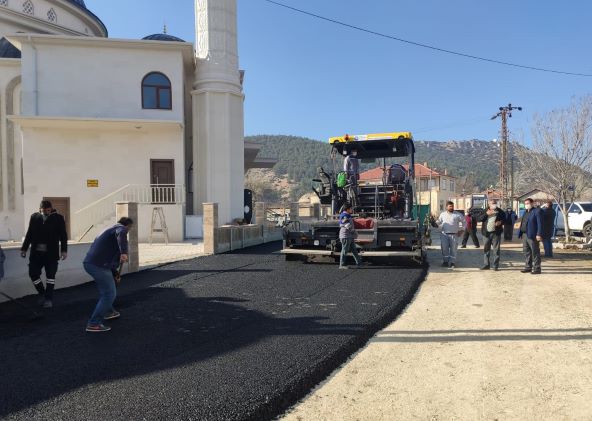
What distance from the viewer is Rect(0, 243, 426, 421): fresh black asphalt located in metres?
3.50

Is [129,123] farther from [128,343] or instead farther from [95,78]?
[128,343]

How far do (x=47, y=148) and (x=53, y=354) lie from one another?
15936 mm

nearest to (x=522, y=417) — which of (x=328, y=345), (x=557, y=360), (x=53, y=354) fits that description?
(x=557, y=360)

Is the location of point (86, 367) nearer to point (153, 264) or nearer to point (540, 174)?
point (153, 264)

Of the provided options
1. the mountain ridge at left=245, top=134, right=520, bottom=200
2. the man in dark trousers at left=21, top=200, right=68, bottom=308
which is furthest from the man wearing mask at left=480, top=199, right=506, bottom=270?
the mountain ridge at left=245, top=134, right=520, bottom=200

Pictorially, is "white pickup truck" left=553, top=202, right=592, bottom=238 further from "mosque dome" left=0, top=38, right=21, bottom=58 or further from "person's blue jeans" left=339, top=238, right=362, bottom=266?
"mosque dome" left=0, top=38, right=21, bottom=58

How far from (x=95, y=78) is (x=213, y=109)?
16.3ft

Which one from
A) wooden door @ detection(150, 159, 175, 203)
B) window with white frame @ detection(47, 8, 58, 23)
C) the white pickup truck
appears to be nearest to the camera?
wooden door @ detection(150, 159, 175, 203)

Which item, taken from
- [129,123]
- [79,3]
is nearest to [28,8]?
[79,3]

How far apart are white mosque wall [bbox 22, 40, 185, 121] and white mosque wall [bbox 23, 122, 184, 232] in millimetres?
775

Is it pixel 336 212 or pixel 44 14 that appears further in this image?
pixel 44 14

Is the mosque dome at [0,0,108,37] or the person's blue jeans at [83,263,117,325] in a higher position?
the mosque dome at [0,0,108,37]

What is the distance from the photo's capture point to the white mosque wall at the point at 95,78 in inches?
708

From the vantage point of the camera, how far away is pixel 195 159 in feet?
65.6
